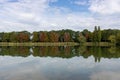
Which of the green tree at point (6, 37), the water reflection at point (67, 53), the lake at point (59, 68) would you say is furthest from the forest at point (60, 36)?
the lake at point (59, 68)

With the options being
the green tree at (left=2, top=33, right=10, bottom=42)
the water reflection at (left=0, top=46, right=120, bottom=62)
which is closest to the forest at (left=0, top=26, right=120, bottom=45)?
the green tree at (left=2, top=33, right=10, bottom=42)

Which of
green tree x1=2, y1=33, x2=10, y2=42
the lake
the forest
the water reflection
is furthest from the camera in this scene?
green tree x1=2, y1=33, x2=10, y2=42

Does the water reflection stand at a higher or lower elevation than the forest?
lower

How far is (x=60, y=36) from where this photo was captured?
105375 millimetres

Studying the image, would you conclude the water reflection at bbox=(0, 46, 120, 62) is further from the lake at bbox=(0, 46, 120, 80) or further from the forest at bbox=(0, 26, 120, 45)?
the forest at bbox=(0, 26, 120, 45)

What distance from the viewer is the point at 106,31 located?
9950 cm

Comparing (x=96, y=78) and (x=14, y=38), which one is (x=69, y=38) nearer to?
(x=14, y=38)

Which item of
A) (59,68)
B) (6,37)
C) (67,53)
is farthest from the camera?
(6,37)

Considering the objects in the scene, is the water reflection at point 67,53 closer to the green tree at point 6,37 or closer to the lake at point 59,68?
the lake at point 59,68

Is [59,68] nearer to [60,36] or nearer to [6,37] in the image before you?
[60,36]

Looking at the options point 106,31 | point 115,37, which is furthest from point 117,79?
point 106,31

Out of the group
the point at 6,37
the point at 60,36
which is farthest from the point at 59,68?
the point at 6,37

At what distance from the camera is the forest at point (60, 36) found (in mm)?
95500

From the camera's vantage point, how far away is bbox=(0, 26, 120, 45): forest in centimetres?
9550
